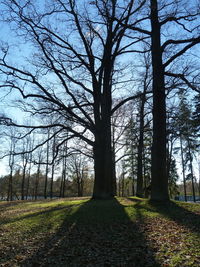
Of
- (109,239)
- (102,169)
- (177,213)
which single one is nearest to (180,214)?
(177,213)

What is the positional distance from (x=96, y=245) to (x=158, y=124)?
6.53 meters

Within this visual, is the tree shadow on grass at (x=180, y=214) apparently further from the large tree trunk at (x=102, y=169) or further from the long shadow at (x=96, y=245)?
the large tree trunk at (x=102, y=169)

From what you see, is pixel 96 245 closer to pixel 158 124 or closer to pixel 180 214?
pixel 180 214

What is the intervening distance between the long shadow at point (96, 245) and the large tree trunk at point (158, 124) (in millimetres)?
2692

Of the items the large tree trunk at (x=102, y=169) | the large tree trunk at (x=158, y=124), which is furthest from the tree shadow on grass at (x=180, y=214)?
the large tree trunk at (x=102, y=169)

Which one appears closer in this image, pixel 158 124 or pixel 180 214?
pixel 180 214

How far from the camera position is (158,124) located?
10.1 m

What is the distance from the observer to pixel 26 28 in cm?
1345

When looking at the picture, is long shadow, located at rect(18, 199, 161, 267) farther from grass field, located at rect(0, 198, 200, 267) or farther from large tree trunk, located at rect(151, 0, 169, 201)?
large tree trunk, located at rect(151, 0, 169, 201)

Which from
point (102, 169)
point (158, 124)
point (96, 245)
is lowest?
point (96, 245)

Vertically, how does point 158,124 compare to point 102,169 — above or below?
above

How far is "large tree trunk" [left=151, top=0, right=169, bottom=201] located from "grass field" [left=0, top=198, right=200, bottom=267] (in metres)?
1.09

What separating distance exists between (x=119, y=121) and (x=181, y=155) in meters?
19.0

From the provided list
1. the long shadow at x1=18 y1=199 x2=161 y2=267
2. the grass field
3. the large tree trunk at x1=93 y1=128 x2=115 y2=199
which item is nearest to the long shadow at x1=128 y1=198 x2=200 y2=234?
the grass field
